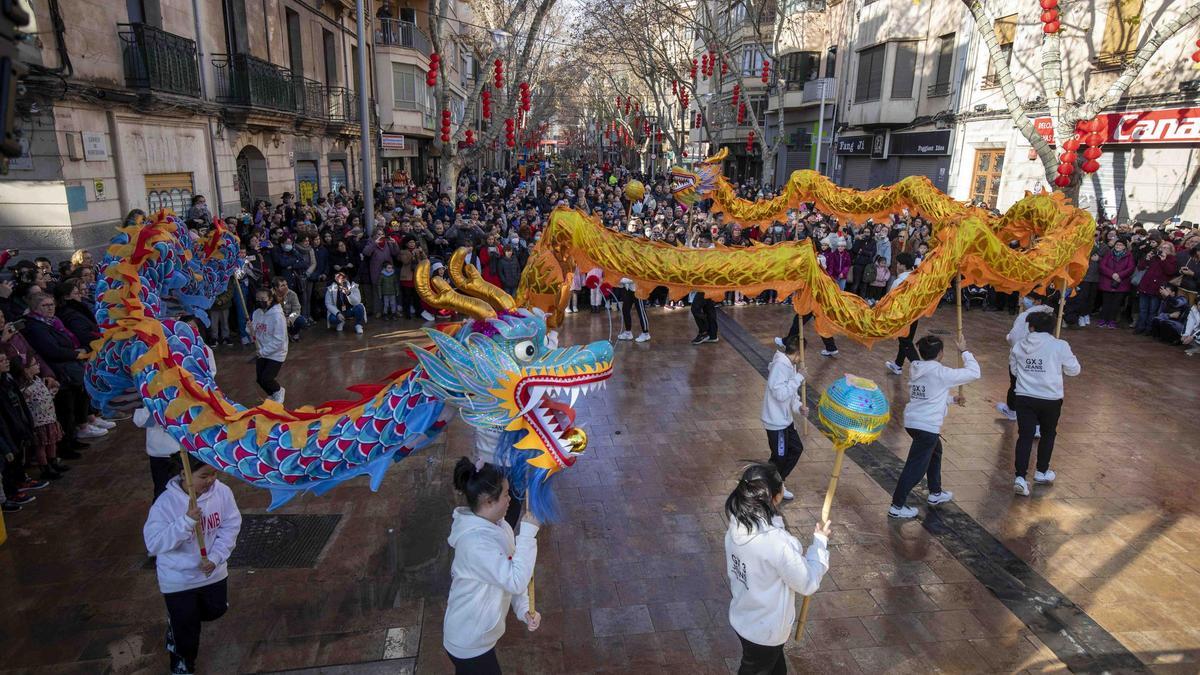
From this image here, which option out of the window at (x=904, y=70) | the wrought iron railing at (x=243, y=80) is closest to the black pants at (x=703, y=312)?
the wrought iron railing at (x=243, y=80)

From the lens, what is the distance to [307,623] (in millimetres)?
4492

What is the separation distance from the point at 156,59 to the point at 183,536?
11.7 meters

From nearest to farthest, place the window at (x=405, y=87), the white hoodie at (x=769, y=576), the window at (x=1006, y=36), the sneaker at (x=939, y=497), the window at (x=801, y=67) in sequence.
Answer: the white hoodie at (x=769, y=576), the sneaker at (x=939, y=497), the window at (x=1006, y=36), the window at (x=405, y=87), the window at (x=801, y=67)

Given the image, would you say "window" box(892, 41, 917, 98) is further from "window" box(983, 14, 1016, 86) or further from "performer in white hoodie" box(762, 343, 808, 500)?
"performer in white hoodie" box(762, 343, 808, 500)

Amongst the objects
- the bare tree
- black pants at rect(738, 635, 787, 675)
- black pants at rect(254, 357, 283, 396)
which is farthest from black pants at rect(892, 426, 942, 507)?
the bare tree

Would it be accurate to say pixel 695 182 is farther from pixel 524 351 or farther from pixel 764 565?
pixel 764 565

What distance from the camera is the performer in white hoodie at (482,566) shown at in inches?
114

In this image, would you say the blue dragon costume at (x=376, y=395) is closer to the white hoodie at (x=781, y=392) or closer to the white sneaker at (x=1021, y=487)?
the white hoodie at (x=781, y=392)

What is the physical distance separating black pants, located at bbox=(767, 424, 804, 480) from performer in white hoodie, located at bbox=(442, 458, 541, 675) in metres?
3.35

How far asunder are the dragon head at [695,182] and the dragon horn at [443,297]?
4.50 meters

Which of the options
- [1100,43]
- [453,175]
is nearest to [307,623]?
[453,175]

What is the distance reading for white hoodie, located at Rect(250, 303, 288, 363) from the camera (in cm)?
739

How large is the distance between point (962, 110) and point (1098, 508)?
58.6ft

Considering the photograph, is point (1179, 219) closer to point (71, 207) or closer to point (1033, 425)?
point (1033, 425)
